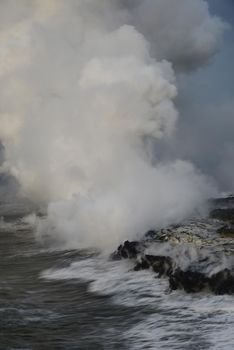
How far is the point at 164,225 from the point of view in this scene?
41.4 m

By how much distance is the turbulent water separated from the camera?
19141 mm

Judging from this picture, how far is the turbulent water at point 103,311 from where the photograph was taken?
62.8 feet

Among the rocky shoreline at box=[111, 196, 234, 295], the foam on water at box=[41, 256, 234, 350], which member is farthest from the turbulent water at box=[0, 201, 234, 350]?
the rocky shoreline at box=[111, 196, 234, 295]

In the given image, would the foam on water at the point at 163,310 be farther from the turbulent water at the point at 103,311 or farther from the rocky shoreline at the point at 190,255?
the rocky shoreline at the point at 190,255

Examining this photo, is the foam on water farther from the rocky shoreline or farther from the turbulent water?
the rocky shoreline

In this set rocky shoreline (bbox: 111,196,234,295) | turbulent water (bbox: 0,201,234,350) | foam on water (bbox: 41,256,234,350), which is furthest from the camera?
rocky shoreline (bbox: 111,196,234,295)

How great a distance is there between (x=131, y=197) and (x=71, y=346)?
110 ft

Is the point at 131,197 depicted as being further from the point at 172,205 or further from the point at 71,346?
the point at 71,346

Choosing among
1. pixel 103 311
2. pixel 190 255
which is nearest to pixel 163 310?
pixel 103 311

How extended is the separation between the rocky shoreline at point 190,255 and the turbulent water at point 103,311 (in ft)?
1.93

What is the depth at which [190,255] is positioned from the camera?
27.1m

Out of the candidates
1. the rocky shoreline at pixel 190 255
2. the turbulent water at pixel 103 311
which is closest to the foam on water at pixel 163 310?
the turbulent water at pixel 103 311

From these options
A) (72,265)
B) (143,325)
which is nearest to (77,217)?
(72,265)

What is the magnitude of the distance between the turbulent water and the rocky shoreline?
0.59 metres
